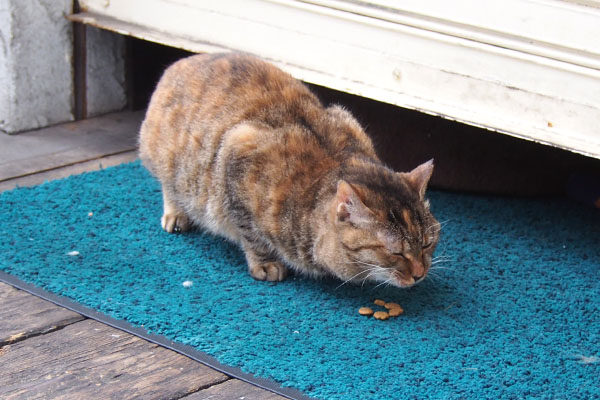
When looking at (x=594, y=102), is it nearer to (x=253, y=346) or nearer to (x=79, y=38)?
(x=253, y=346)

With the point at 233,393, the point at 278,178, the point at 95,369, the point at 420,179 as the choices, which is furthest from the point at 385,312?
the point at 95,369

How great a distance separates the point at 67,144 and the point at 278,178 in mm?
1650

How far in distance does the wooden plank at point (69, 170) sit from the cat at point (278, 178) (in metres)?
0.57

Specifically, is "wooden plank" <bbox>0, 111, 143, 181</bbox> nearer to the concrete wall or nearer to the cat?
the concrete wall

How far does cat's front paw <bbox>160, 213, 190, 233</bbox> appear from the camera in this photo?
3176 mm

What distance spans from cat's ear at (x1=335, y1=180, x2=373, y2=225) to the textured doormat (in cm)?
32

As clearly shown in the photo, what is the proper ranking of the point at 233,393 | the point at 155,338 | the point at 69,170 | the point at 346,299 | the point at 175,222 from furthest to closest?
the point at 69,170
the point at 175,222
the point at 346,299
the point at 155,338
the point at 233,393

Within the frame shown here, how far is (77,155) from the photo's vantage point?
3.89m

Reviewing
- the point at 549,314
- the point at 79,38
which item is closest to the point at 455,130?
the point at 549,314

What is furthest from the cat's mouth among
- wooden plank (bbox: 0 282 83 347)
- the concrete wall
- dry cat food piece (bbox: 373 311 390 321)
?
the concrete wall

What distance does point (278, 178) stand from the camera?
109 inches

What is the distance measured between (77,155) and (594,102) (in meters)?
2.32

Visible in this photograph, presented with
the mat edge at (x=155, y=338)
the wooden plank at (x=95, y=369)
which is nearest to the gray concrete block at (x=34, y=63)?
the mat edge at (x=155, y=338)

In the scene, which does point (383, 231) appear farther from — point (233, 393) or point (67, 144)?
point (67, 144)
